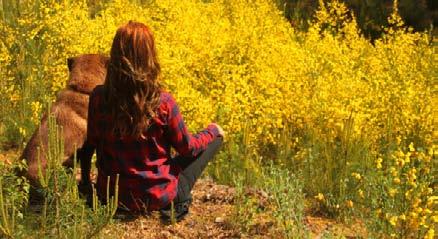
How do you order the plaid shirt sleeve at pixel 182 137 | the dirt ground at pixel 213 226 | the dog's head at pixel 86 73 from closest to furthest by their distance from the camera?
the plaid shirt sleeve at pixel 182 137 < the dirt ground at pixel 213 226 < the dog's head at pixel 86 73

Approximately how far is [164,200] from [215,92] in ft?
6.50

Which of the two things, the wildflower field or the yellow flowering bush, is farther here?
the wildflower field

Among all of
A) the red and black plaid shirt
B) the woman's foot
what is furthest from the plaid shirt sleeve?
the woman's foot

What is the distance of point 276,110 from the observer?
17.0 feet

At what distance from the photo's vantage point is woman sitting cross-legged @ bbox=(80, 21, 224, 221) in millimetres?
3482

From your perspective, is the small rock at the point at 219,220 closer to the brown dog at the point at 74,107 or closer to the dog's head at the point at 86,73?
the brown dog at the point at 74,107

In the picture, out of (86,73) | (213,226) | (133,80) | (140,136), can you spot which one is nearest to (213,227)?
(213,226)

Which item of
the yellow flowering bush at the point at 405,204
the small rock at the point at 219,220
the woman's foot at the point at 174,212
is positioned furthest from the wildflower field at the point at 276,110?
the woman's foot at the point at 174,212

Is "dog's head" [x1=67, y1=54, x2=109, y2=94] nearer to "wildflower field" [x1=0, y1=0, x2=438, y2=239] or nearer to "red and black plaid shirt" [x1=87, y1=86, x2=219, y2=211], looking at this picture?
"red and black plaid shirt" [x1=87, y1=86, x2=219, y2=211]

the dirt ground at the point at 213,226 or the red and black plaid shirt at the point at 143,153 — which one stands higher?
the red and black plaid shirt at the point at 143,153

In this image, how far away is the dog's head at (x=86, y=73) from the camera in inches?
166

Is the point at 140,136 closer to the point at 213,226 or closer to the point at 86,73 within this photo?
the point at 213,226

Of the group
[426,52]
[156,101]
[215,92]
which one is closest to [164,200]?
[156,101]

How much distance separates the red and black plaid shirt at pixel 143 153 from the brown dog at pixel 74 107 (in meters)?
0.30
